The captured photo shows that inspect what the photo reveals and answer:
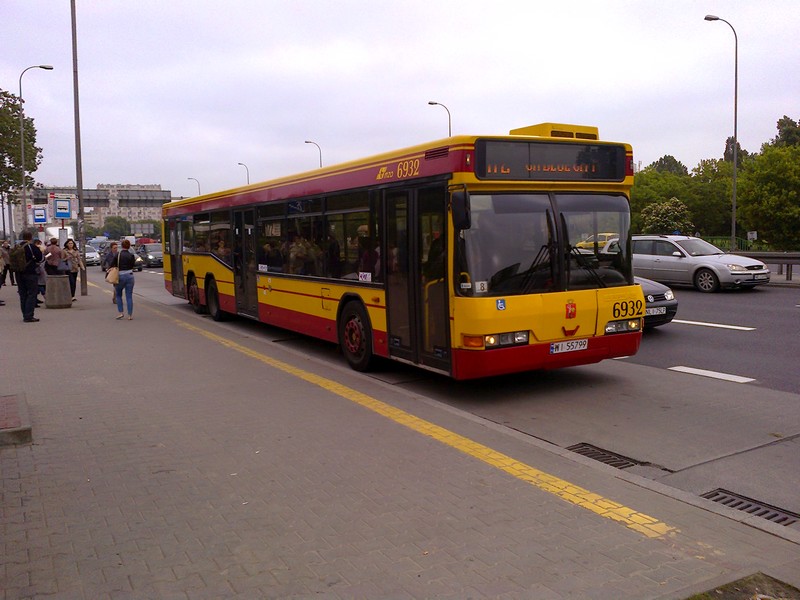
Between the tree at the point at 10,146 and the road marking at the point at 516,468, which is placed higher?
the tree at the point at 10,146

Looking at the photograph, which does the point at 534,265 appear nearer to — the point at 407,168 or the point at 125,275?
the point at 407,168

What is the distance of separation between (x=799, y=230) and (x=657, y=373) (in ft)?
123

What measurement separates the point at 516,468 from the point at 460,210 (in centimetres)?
271

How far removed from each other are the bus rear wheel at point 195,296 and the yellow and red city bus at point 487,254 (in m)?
7.76

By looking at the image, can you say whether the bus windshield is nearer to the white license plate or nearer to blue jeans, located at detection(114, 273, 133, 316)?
the white license plate

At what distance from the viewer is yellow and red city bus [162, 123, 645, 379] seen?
24.8 ft

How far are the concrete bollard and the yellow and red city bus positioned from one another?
11.3m

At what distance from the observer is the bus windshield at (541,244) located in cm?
755

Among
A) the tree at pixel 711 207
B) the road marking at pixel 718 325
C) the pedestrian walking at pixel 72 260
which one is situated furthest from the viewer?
the tree at pixel 711 207

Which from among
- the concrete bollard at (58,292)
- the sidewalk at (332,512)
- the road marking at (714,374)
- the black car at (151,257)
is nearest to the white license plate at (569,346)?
the sidewalk at (332,512)

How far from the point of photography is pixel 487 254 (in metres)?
7.57

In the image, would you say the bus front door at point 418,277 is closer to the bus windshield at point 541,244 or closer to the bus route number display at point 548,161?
the bus windshield at point 541,244

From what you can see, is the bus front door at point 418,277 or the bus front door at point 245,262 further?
the bus front door at point 245,262

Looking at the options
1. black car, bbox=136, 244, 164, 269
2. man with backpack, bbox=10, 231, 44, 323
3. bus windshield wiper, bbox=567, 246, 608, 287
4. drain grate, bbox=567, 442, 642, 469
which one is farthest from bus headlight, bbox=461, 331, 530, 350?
black car, bbox=136, 244, 164, 269
